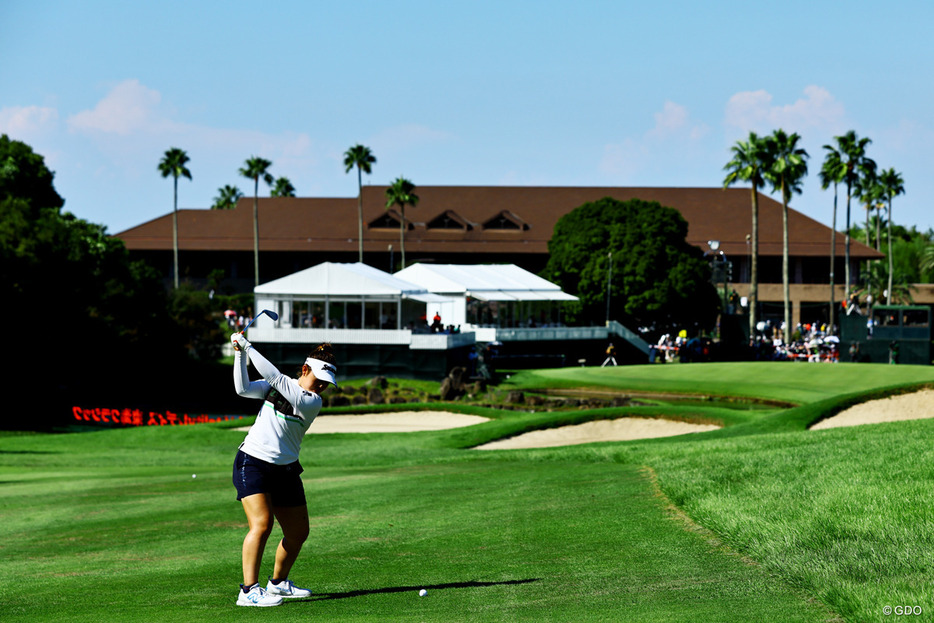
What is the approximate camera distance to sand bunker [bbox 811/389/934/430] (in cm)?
2838

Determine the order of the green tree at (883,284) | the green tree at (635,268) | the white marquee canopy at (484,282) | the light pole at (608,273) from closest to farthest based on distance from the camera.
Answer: the white marquee canopy at (484,282) < the light pole at (608,273) < the green tree at (635,268) < the green tree at (883,284)

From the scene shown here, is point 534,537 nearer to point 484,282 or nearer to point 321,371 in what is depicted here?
point 321,371

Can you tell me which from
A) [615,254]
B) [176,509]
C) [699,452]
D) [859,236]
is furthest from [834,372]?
[859,236]

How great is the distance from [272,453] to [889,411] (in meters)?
25.2

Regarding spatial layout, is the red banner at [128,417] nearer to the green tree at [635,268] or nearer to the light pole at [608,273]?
the light pole at [608,273]

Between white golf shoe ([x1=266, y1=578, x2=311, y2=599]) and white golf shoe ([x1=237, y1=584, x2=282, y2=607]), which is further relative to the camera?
white golf shoe ([x1=266, y1=578, x2=311, y2=599])

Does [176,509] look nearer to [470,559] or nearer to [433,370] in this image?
[470,559]

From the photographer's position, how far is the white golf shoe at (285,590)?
8.41 meters

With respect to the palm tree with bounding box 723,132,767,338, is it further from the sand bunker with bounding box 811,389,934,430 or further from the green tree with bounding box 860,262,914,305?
the sand bunker with bounding box 811,389,934,430

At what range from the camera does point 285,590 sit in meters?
8.44

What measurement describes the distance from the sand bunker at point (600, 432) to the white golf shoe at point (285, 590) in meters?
19.1

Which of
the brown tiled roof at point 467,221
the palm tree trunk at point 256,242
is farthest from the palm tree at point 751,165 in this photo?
the palm tree trunk at point 256,242

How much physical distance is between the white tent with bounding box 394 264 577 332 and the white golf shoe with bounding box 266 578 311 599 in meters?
56.9

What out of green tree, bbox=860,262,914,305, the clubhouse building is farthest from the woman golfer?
green tree, bbox=860,262,914,305
